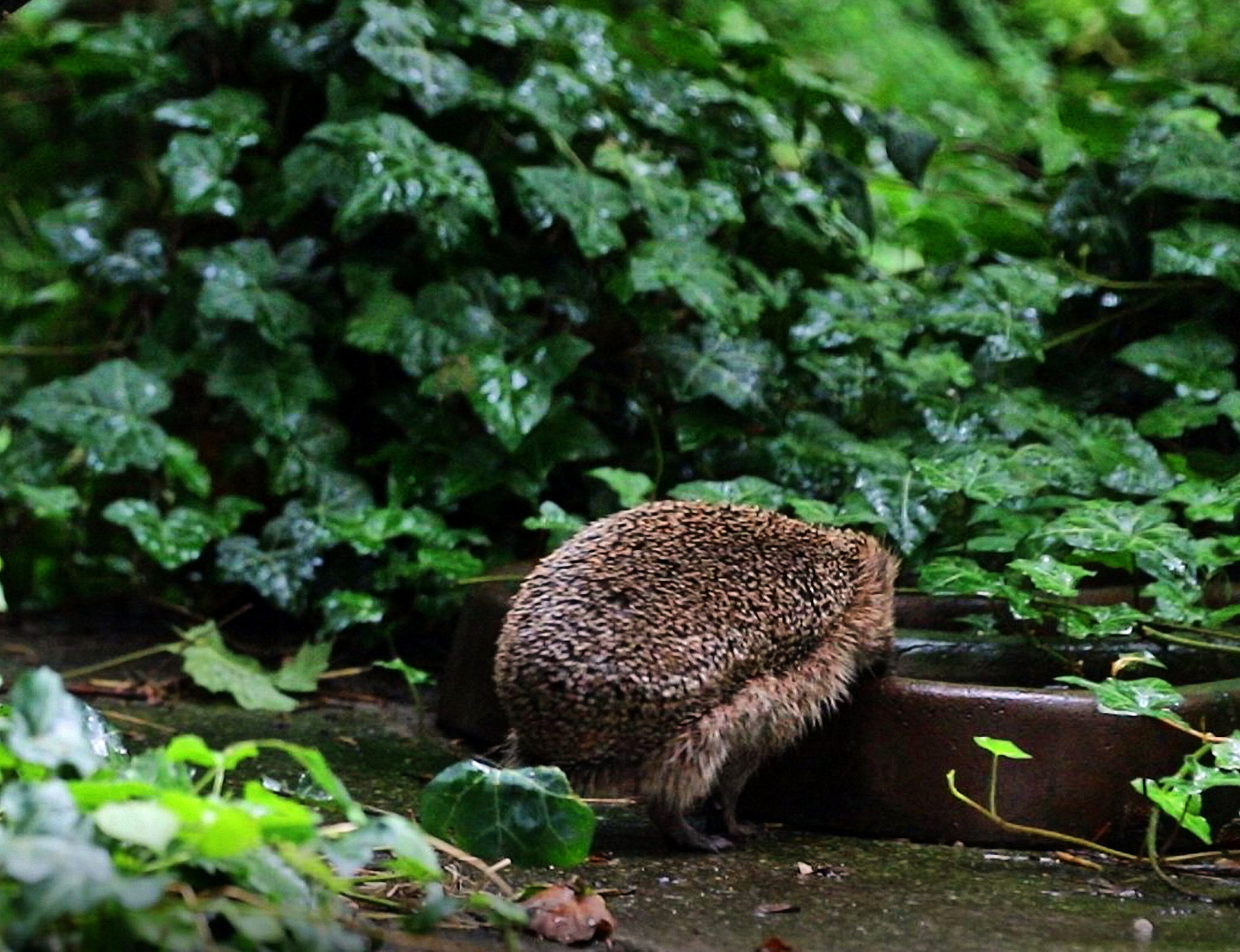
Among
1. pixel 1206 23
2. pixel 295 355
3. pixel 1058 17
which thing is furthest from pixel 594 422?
pixel 1058 17

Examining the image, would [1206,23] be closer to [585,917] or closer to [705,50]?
[705,50]

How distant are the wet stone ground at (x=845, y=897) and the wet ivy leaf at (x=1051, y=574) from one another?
70cm

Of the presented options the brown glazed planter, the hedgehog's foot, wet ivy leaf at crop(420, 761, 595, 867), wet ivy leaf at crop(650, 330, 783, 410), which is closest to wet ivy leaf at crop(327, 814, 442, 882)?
wet ivy leaf at crop(420, 761, 595, 867)

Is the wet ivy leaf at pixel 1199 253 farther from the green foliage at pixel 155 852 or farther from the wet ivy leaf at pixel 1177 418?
the green foliage at pixel 155 852

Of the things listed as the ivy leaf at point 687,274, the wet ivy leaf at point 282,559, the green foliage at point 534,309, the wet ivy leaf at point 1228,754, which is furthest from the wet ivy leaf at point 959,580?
the wet ivy leaf at point 282,559

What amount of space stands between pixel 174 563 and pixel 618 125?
97.2 inches

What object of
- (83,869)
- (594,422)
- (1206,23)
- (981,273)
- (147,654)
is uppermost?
(1206,23)

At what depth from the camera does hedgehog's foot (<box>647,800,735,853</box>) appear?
14.1 ft

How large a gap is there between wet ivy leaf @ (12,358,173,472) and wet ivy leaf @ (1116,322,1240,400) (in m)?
3.64

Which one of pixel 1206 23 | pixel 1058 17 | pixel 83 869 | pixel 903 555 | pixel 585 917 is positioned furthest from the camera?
pixel 1058 17

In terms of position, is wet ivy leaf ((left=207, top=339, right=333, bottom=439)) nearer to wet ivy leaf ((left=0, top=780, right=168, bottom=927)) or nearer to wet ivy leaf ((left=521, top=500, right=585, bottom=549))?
wet ivy leaf ((left=521, top=500, right=585, bottom=549))

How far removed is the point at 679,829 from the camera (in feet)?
14.1

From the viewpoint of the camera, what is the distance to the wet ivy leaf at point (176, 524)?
241 inches

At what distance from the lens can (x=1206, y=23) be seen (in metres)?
9.86
